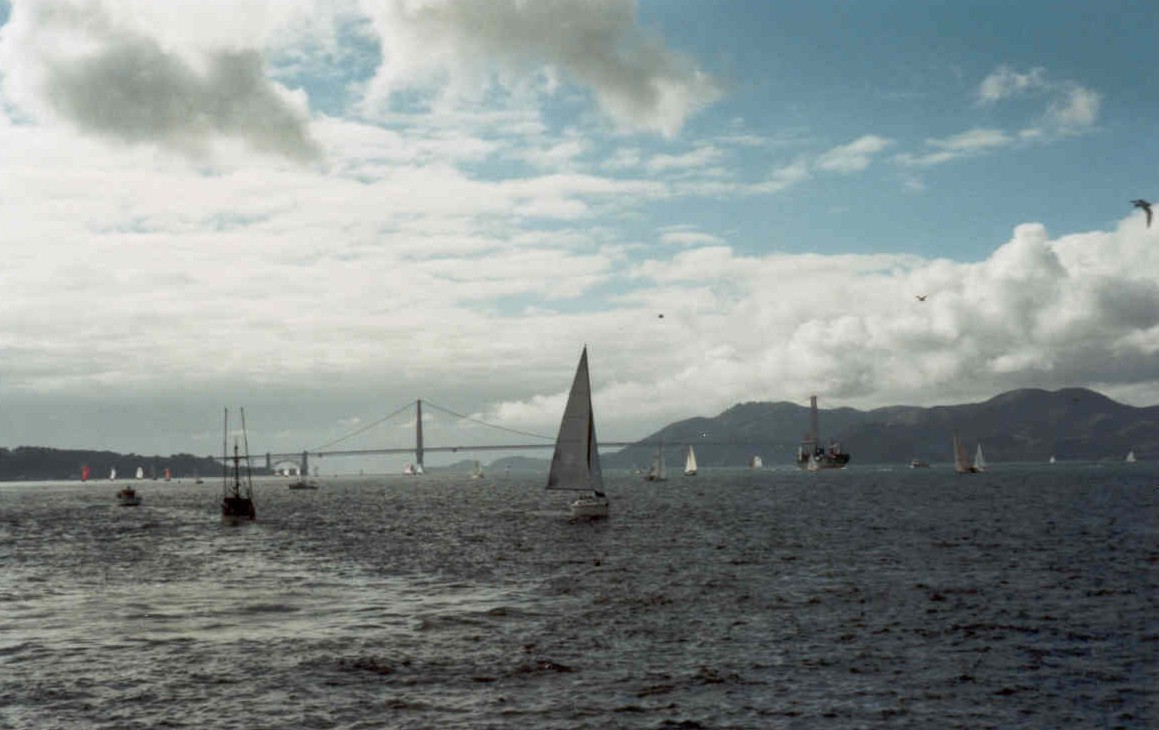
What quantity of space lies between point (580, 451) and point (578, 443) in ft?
3.46

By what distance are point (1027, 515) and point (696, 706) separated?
85970mm

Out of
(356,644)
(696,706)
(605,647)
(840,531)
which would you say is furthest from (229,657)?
(840,531)

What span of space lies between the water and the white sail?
13.9 meters

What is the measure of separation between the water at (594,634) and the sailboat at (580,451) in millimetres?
13947

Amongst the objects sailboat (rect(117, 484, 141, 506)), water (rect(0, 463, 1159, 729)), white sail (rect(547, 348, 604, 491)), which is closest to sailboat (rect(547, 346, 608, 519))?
white sail (rect(547, 348, 604, 491))

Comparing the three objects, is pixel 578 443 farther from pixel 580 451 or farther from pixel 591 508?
pixel 591 508

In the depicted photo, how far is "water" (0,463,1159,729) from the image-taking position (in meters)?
26.0

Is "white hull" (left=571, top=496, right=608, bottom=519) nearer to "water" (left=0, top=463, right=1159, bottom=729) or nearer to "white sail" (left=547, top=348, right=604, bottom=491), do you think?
"white sail" (left=547, top=348, right=604, bottom=491)

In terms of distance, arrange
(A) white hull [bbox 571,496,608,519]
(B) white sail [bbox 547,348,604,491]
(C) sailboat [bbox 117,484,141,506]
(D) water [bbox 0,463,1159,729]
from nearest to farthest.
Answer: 1. (D) water [bbox 0,463,1159,729]
2. (B) white sail [bbox 547,348,604,491]
3. (A) white hull [bbox 571,496,608,519]
4. (C) sailboat [bbox 117,484,141,506]

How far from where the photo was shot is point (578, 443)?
8819 centimetres

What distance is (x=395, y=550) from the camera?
72750mm

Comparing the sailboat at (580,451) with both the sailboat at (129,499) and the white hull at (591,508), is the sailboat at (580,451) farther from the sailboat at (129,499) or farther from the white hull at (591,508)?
the sailboat at (129,499)

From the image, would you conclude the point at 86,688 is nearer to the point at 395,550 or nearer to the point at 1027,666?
the point at 1027,666

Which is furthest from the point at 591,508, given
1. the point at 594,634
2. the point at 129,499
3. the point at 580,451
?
the point at 129,499
